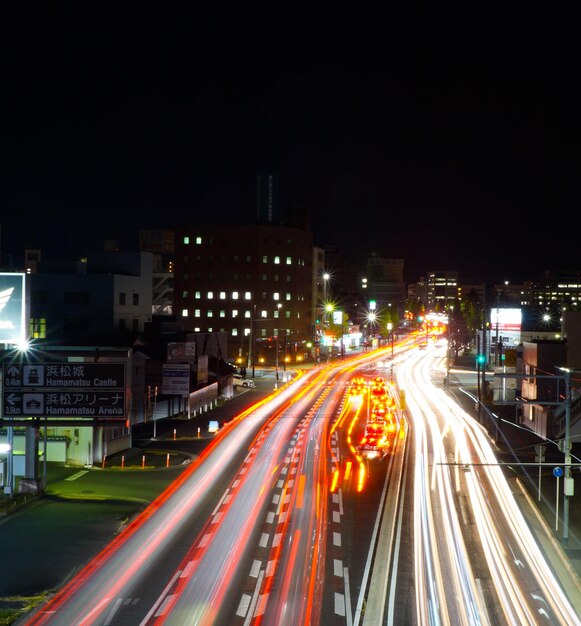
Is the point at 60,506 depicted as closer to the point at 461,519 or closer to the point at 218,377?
the point at 461,519

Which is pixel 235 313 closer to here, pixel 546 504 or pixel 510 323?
pixel 510 323

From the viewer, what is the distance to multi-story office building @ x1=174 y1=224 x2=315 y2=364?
114 m

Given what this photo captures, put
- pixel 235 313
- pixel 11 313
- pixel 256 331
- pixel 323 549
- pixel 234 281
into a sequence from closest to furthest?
1. pixel 323 549
2. pixel 11 313
3. pixel 256 331
4. pixel 235 313
5. pixel 234 281

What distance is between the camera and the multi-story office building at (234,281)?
113812mm

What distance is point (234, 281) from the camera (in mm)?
114625

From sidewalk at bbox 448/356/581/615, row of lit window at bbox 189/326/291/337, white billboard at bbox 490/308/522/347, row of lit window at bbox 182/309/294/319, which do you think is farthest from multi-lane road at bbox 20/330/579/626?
row of lit window at bbox 182/309/294/319

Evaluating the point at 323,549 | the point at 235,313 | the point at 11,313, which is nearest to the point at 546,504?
the point at 323,549

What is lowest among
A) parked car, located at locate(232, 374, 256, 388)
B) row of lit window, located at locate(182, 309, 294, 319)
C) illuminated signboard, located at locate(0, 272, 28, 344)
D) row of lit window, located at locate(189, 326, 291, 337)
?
parked car, located at locate(232, 374, 256, 388)

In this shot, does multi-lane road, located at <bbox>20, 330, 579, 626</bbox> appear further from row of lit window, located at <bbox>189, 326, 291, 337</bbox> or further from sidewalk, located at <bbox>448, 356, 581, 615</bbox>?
row of lit window, located at <bbox>189, 326, 291, 337</bbox>

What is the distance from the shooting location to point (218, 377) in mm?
61500

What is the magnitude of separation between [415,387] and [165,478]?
144ft

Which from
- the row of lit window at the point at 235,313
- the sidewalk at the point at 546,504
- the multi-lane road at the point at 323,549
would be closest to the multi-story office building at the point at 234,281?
the row of lit window at the point at 235,313

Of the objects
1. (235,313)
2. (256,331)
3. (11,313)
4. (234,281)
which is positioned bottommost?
(256,331)

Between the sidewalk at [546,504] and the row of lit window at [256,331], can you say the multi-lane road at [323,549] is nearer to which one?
the sidewalk at [546,504]
